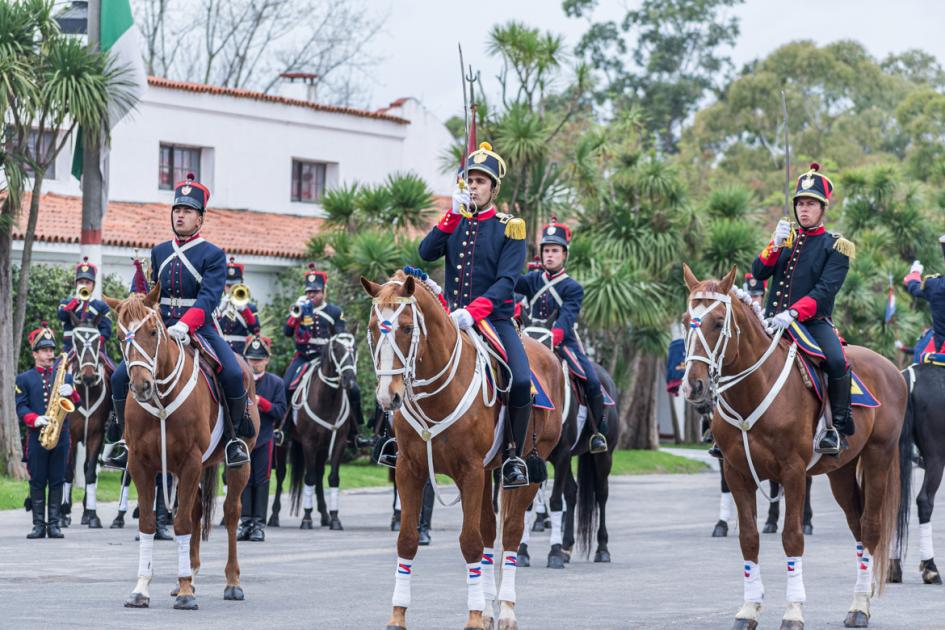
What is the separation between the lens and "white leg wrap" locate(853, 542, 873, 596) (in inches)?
426

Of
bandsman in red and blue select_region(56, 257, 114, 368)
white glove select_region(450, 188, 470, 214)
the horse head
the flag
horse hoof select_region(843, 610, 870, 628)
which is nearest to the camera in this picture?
white glove select_region(450, 188, 470, 214)

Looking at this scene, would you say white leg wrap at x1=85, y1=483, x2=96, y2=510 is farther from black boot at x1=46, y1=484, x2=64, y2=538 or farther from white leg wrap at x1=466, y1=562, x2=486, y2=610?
white leg wrap at x1=466, y1=562, x2=486, y2=610

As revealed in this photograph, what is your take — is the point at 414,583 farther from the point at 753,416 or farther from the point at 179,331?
the point at 753,416

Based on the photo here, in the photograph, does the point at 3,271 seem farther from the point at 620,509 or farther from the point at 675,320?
the point at 675,320

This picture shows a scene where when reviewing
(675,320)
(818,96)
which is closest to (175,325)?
(675,320)

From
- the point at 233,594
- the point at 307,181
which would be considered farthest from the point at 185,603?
the point at 307,181

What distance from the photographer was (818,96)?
208 ft

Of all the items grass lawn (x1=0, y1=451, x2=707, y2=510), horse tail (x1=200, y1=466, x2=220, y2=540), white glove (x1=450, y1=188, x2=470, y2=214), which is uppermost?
white glove (x1=450, y1=188, x2=470, y2=214)

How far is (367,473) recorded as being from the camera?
2647 centimetres

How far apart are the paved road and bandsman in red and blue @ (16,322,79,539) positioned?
34 centimetres

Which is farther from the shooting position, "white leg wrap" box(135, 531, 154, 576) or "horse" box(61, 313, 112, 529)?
"horse" box(61, 313, 112, 529)

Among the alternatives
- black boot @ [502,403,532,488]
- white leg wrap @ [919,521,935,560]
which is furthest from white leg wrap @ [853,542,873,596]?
black boot @ [502,403,532,488]

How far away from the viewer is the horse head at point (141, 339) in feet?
35.1

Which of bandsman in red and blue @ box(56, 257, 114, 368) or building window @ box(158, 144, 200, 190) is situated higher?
building window @ box(158, 144, 200, 190)
